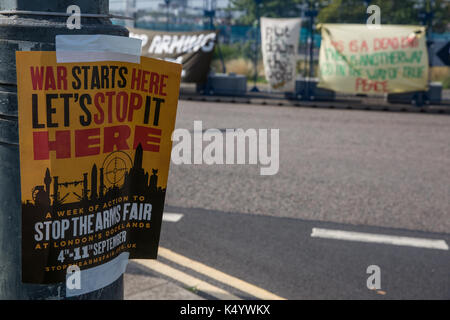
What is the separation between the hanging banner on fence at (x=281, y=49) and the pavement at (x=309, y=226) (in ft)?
21.9

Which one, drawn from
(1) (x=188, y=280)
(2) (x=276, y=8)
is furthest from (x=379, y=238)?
(2) (x=276, y=8)

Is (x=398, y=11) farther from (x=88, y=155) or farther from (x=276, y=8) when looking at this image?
(x=88, y=155)

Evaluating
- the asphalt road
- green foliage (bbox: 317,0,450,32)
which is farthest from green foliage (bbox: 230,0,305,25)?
the asphalt road

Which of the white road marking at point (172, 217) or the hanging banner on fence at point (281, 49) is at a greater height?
the hanging banner on fence at point (281, 49)

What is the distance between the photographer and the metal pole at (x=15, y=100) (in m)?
1.61

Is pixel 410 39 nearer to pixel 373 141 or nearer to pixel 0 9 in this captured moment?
pixel 373 141

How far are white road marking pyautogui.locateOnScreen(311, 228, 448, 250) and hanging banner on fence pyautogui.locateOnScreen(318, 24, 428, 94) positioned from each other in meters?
11.4

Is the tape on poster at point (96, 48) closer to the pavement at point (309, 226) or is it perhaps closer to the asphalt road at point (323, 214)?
the pavement at point (309, 226)

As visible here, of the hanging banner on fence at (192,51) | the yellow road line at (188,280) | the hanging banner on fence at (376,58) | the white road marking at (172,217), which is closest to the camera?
the yellow road line at (188,280)

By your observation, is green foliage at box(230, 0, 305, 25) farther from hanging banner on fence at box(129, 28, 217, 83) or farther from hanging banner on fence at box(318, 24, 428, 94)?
hanging banner on fence at box(318, 24, 428, 94)

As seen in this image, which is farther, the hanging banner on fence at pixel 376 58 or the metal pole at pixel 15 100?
the hanging banner on fence at pixel 376 58

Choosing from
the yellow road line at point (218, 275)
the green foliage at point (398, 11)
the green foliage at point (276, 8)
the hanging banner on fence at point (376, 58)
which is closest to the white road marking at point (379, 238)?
the yellow road line at point (218, 275)

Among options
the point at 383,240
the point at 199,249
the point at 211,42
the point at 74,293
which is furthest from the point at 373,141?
the point at 74,293

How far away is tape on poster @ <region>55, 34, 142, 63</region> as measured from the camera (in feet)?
5.34
